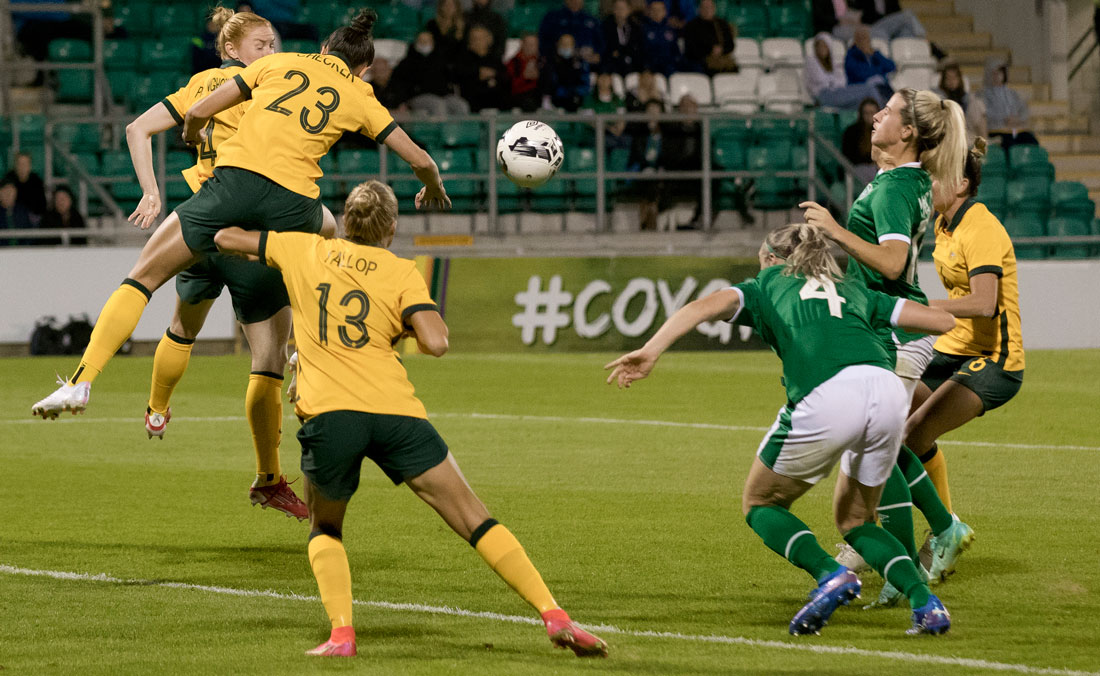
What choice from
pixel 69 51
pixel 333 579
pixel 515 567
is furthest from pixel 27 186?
pixel 515 567

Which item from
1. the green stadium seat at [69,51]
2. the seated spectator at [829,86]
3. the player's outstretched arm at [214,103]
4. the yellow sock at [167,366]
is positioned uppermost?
the green stadium seat at [69,51]

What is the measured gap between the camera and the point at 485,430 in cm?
1130

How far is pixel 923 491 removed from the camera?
6215 mm

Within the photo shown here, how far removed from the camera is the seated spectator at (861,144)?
1806 centimetres

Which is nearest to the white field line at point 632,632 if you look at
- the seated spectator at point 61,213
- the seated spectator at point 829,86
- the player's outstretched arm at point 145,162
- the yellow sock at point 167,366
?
the yellow sock at point 167,366

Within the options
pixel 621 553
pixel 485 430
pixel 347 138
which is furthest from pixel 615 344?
pixel 621 553

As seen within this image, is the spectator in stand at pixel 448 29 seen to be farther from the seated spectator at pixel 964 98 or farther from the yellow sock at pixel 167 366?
the yellow sock at pixel 167 366

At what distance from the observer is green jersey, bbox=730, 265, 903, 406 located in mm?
5215

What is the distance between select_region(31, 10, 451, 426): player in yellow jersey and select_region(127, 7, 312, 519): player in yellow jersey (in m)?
0.53

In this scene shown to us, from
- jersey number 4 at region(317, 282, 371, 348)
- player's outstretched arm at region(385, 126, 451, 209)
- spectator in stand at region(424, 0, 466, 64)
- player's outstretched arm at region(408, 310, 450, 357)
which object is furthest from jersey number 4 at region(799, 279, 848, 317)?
spectator in stand at region(424, 0, 466, 64)

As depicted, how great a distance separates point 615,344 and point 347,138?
14.2ft

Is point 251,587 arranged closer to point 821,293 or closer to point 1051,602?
point 821,293

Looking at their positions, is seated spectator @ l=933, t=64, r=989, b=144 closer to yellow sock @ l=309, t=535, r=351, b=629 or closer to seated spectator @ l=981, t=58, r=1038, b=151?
seated spectator @ l=981, t=58, r=1038, b=151

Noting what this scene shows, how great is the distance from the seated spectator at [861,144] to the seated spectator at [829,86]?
1332 millimetres
